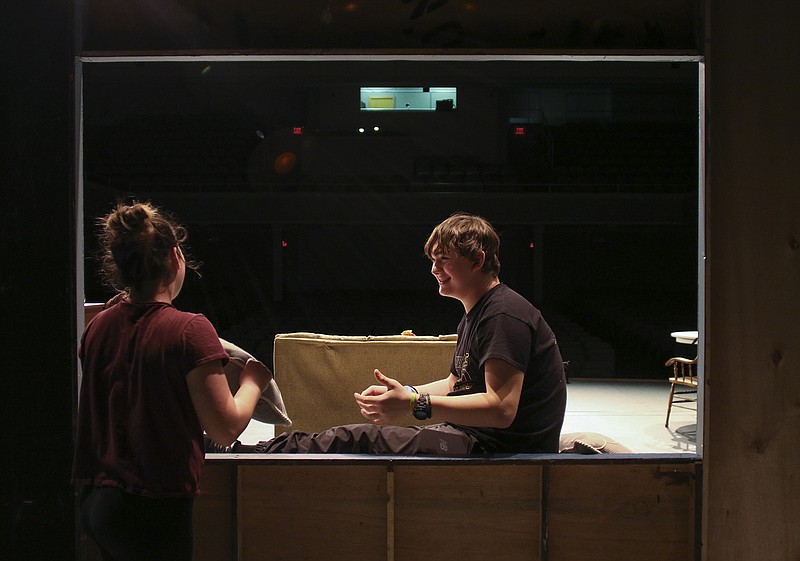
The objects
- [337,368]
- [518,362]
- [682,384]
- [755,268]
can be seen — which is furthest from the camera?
[682,384]

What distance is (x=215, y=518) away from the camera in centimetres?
205

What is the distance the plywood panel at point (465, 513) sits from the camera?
2025mm

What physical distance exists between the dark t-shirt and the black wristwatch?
0.18 meters

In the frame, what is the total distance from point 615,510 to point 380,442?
2.47 feet

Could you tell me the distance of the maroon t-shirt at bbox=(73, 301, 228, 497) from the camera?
1473 millimetres

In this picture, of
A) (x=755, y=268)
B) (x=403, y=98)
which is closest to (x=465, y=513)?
(x=755, y=268)

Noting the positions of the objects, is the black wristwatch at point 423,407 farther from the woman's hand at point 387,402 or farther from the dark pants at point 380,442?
the dark pants at point 380,442

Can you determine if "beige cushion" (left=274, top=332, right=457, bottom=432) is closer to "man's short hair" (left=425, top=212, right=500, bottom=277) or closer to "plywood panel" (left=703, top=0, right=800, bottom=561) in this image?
"man's short hair" (left=425, top=212, right=500, bottom=277)

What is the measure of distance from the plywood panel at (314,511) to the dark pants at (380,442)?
0.24 ft

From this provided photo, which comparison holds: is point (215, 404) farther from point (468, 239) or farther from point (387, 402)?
point (468, 239)

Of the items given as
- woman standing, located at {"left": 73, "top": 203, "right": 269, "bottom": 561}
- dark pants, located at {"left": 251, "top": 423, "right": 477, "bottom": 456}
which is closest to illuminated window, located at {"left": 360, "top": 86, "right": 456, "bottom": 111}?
dark pants, located at {"left": 251, "top": 423, "right": 477, "bottom": 456}

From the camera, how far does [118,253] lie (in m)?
1.51

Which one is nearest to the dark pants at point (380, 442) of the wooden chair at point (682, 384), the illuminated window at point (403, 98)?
the wooden chair at point (682, 384)

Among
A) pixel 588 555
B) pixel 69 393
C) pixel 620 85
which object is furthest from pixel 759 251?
pixel 620 85
